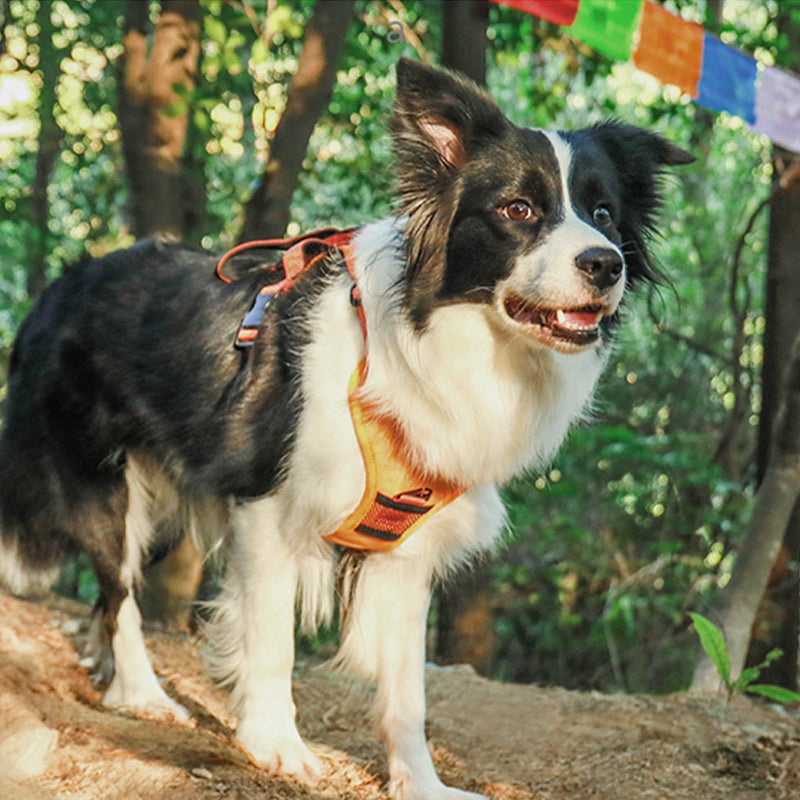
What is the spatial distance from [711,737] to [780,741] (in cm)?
24

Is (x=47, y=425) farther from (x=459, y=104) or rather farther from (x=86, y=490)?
(x=459, y=104)

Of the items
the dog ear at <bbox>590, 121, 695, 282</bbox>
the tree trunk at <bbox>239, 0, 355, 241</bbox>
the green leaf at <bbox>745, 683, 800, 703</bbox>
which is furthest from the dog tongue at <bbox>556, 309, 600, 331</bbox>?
the tree trunk at <bbox>239, 0, 355, 241</bbox>

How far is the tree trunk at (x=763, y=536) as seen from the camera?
492 centimetres

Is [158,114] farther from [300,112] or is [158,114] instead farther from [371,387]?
[371,387]

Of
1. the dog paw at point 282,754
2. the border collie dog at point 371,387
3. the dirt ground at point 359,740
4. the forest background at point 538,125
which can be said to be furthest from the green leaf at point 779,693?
the dog paw at point 282,754

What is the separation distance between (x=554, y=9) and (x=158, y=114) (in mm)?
2094

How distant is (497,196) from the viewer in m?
2.88

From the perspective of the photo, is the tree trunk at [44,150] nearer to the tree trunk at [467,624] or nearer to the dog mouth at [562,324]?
the tree trunk at [467,624]

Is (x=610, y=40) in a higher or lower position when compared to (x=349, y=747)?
higher

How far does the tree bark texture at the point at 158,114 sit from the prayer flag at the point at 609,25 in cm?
199

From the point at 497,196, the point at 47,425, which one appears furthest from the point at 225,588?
the point at 497,196

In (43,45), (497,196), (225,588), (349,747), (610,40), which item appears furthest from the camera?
(43,45)

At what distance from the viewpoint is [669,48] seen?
5.34 m

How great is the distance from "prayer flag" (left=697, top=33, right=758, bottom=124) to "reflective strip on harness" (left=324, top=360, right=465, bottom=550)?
10.8ft
